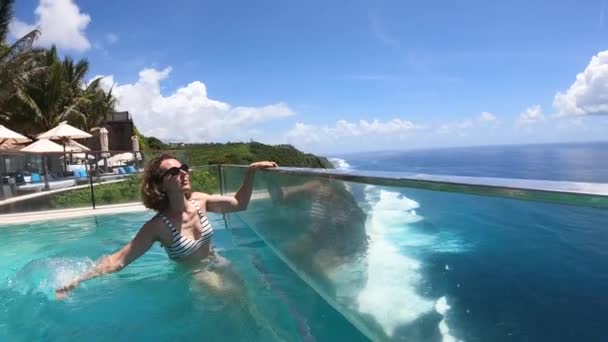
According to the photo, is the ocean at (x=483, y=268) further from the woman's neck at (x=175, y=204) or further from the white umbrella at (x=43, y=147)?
Result: the white umbrella at (x=43, y=147)

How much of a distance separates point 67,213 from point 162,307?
8690 millimetres

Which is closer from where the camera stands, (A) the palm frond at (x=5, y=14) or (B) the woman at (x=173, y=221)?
(B) the woman at (x=173, y=221)

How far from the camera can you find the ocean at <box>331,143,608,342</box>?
5.11 ft

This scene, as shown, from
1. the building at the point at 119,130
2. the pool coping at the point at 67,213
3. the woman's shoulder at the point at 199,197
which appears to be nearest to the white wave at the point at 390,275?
the woman's shoulder at the point at 199,197

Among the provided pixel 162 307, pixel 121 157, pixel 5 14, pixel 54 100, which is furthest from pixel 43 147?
pixel 162 307

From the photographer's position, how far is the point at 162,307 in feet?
11.9

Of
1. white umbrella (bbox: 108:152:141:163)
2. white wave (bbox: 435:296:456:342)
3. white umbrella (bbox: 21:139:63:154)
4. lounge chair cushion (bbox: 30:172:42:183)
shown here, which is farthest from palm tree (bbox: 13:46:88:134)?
white wave (bbox: 435:296:456:342)

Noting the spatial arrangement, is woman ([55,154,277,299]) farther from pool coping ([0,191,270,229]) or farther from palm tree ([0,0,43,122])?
palm tree ([0,0,43,122])

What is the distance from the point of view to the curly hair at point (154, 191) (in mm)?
3453

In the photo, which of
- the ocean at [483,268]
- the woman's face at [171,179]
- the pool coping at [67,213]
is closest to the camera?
the ocean at [483,268]

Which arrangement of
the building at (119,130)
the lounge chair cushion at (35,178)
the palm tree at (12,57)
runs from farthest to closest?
the building at (119,130), the palm tree at (12,57), the lounge chair cushion at (35,178)

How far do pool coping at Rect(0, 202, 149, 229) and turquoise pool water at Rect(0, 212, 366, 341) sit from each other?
17.3 feet

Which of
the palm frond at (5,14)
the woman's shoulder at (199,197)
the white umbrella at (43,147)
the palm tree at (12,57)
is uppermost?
the palm frond at (5,14)

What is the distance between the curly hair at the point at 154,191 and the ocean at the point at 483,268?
1.63 metres
